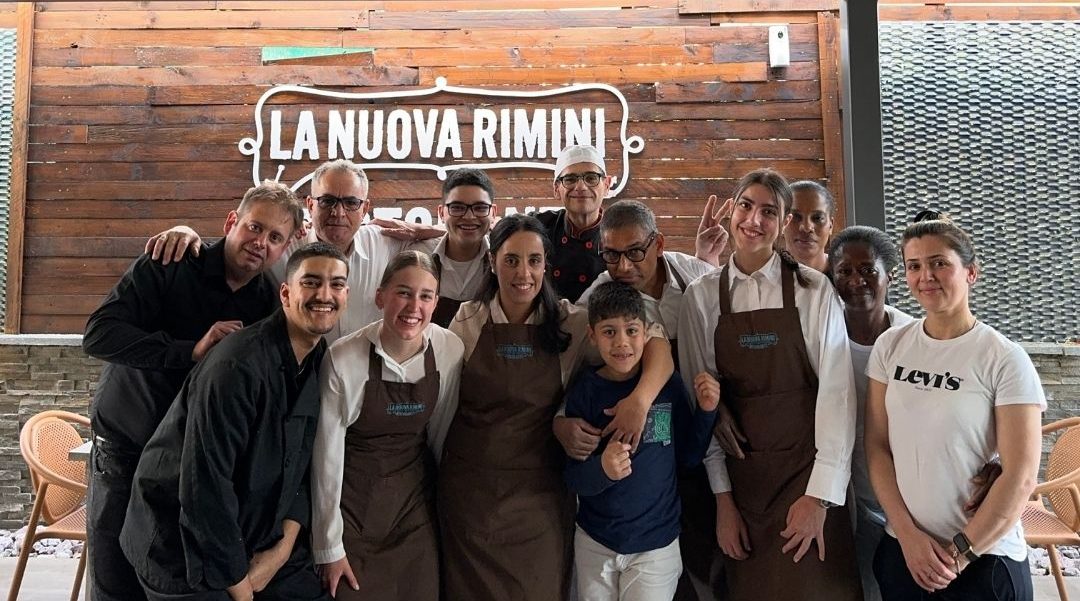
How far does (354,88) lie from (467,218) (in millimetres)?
2871

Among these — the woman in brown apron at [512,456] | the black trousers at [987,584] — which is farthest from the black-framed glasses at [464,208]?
the black trousers at [987,584]

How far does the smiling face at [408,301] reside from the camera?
6.53 ft

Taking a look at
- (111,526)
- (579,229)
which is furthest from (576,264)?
(111,526)

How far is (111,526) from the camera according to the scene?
2047 millimetres

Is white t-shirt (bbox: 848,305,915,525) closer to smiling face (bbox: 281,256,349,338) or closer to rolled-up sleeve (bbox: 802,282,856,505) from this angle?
rolled-up sleeve (bbox: 802,282,856,505)

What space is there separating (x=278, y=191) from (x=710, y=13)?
12.1 ft

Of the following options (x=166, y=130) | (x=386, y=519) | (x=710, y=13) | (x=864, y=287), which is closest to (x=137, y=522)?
(x=386, y=519)

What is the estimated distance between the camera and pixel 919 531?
5.99 ft

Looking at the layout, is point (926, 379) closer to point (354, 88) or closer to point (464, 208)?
point (464, 208)

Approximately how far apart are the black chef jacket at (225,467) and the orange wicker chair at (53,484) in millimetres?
1613

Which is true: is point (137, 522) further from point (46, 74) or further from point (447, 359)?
point (46, 74)

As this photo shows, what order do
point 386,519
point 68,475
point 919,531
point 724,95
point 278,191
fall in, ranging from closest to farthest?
point 919,531 < point 386,519 < point 278,191 < point 68,475 < point 724,95

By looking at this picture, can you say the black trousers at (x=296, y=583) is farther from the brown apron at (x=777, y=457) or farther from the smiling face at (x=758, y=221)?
the smiling face at (x=758, y=221)

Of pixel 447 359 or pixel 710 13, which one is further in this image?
pixel 710 13
